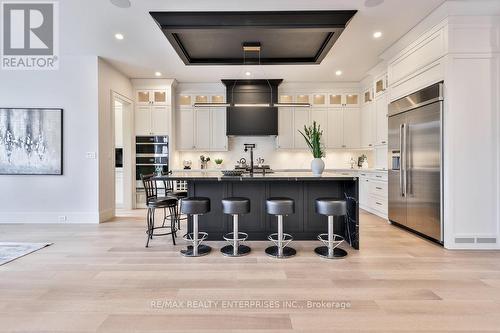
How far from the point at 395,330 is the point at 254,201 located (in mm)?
2234

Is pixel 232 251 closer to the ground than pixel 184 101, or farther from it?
closer to the ground

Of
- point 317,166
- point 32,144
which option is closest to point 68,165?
point 32,144

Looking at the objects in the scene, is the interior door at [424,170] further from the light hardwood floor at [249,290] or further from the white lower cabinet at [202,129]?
the white lower cabinet at [202,129]

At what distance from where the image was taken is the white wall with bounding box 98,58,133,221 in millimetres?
4844

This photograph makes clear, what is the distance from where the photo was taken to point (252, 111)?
6.33 metres

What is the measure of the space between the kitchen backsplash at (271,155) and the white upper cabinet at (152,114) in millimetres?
914

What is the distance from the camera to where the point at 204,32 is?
→ 3578mm

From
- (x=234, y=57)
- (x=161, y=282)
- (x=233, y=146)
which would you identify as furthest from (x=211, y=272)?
(x=233, y=146)

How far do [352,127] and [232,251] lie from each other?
189 inches

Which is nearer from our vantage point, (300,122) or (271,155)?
(300,122)

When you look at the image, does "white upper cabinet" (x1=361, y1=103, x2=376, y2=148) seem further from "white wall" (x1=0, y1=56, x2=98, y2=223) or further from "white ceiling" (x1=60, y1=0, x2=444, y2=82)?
"white wall" (x1=0, y1=56, x2=98, y2=223)

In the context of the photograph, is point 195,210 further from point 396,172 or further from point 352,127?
point 352,127

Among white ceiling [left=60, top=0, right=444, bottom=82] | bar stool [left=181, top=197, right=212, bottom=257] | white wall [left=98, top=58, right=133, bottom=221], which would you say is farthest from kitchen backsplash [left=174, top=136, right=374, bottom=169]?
bar stool [left=181, top=197, right=212, bottom=257]
